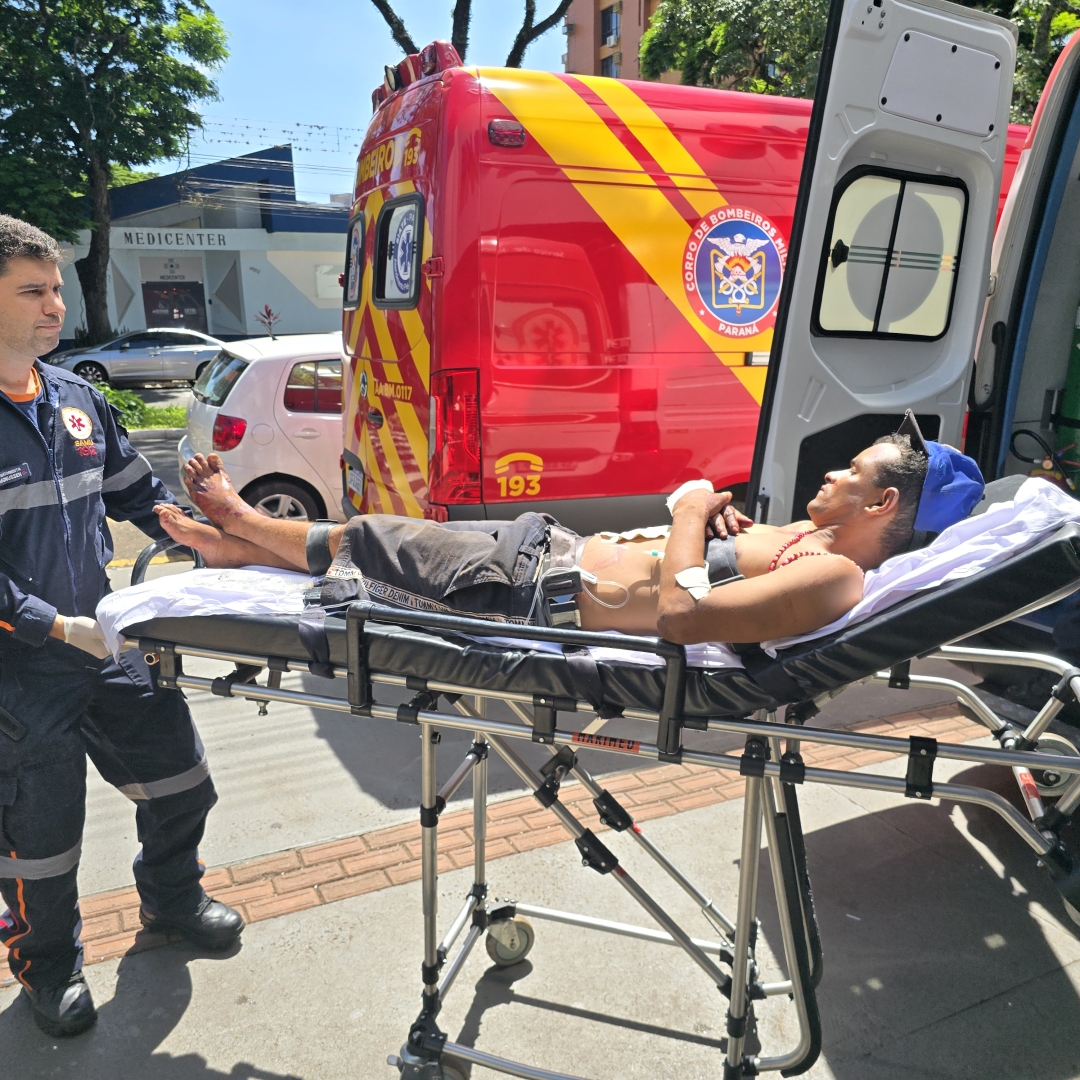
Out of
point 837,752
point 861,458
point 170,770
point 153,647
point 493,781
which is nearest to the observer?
point 153,647

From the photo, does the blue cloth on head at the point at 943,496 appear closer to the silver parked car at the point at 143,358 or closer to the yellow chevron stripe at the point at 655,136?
the yellow chevron stripe at the point at 655,136

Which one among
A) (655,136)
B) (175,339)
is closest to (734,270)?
(655,136)

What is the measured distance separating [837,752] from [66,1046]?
307 cm

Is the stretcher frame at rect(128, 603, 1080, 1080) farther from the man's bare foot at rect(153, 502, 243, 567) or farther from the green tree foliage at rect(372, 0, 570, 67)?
the green tree foliage at rect(372, 0, 570, 67)

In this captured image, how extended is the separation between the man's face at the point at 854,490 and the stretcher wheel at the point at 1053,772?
2.62 feet

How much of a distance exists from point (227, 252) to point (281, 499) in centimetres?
2446

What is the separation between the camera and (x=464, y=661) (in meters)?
1.98

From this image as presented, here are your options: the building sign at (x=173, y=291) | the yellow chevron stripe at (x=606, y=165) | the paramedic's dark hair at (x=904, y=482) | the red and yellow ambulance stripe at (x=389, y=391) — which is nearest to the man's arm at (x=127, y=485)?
the red and yellow ambulance stripe at (x=389, y=391)

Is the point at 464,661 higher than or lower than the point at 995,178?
lower

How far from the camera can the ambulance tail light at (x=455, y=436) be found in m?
3.97

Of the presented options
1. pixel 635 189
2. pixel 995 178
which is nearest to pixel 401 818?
pixel 635 189

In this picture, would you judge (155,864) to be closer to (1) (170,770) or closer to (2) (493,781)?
(1) (170,770)

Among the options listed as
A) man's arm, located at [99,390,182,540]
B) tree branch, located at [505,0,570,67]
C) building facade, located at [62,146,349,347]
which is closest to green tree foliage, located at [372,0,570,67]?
tree branch, located at [505,0,570,67]

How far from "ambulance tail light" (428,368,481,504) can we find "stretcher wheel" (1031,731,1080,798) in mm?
2457
